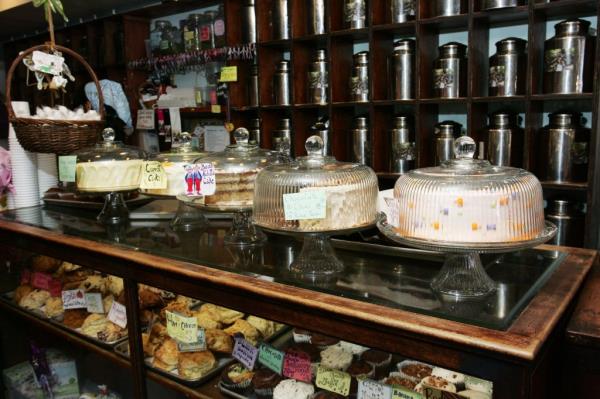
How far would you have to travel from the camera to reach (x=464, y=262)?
992 millimetres

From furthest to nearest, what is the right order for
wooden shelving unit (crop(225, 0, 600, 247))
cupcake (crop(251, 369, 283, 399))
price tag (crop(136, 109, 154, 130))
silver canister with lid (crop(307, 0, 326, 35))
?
price tag (crop(136, 109, 154, 130)), silver canister with lid (crop(307, 0, 326, 35)), wooden shelving unit (crop(225, 0, 600, 247)), cupcake (crop(251, 369, 283, 399))

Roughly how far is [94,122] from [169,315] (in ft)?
3.21

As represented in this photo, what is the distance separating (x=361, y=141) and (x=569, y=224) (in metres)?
1.27

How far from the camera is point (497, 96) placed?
2.72 m

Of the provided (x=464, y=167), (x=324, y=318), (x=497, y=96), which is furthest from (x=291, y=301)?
(x=497, y=96)

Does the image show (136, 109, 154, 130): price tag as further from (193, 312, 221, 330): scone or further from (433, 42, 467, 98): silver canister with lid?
(193, 312, 221, 330): scone

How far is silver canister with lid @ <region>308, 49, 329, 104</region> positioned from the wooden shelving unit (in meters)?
0.06

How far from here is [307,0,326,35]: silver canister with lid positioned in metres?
3.31

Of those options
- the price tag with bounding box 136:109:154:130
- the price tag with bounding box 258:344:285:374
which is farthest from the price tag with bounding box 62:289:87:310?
the price tag with bounding box 136:109:154:130

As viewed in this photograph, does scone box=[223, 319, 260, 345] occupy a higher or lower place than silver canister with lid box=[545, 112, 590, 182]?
lower

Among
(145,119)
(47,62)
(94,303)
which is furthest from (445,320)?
(145,119)

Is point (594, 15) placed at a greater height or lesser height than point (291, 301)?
greater

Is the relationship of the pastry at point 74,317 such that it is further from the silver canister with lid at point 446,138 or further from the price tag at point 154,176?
the silver canister with lid at point 446,138

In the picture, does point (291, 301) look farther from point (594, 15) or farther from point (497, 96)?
point (594, 15)
